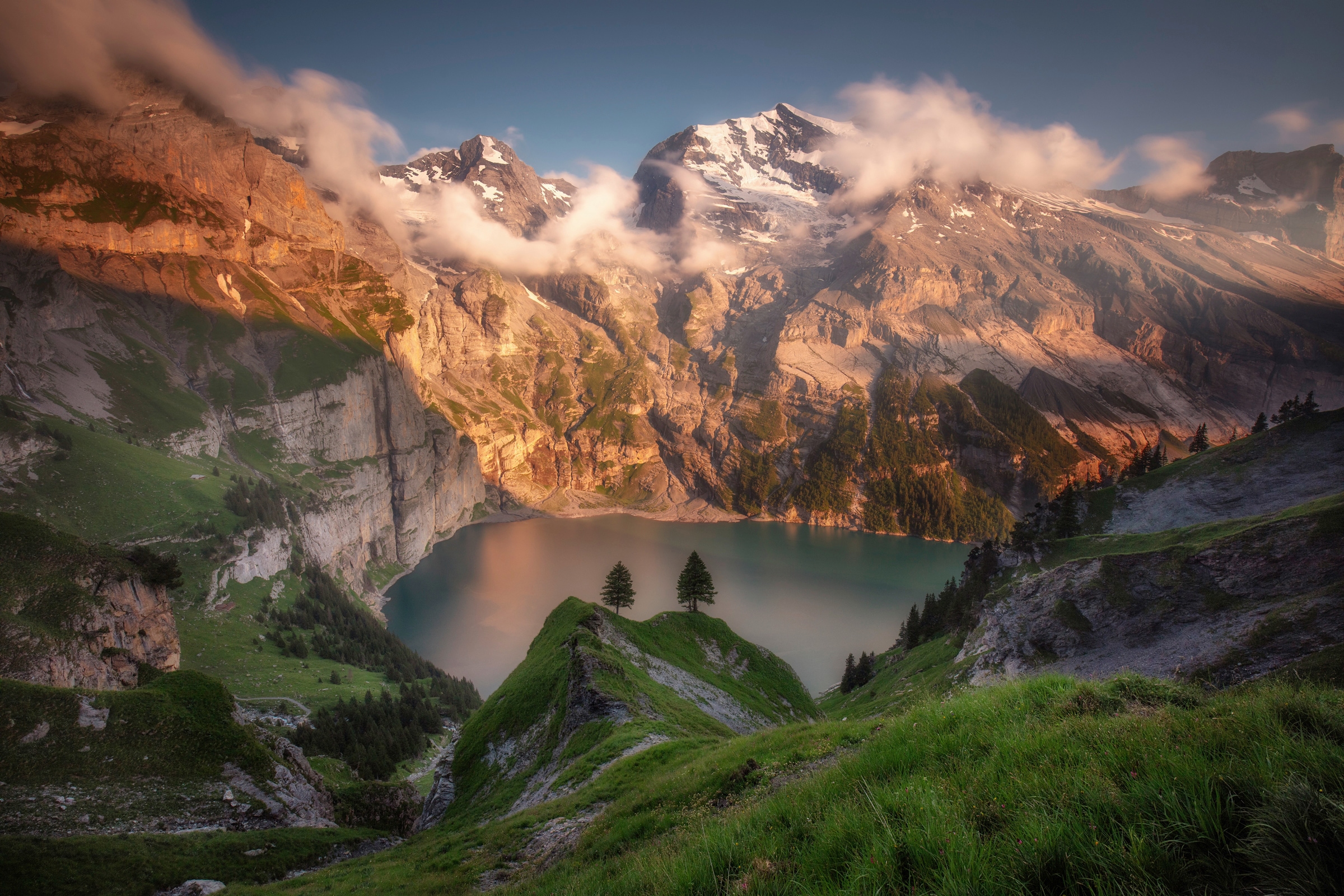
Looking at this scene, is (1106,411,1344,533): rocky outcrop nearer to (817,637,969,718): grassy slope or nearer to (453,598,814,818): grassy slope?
(817,637,969,718): grassy slope

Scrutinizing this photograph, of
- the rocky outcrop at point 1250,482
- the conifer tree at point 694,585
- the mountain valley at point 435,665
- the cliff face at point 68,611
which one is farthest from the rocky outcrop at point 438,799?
Answer: the rocky outcrop at point 1250,482

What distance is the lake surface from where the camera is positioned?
78750mm

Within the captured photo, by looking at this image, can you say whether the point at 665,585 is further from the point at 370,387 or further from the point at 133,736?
the point at 370,387

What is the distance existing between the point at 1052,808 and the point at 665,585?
9999 centimetres

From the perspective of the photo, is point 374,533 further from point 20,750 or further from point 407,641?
point 20,750

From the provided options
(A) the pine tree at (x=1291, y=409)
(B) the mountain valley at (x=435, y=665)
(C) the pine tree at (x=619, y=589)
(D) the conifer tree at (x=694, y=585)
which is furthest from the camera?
(A) the pine tree at (x=1291, y=409)

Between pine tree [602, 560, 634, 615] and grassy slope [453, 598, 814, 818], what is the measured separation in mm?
5122

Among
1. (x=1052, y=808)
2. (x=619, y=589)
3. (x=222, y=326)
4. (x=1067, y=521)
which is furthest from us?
(x=222, y=326)

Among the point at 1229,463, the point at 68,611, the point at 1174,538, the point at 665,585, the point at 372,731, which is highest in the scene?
the point at 68,611

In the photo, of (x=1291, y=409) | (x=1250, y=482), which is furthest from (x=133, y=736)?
(x=1291, y=409)

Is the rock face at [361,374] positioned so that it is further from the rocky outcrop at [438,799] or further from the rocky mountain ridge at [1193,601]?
the rocky mountain ridge at [1193,601]

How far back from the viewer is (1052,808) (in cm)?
305

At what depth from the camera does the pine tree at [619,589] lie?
148ft

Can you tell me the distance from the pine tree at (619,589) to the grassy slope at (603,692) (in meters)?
5.12
